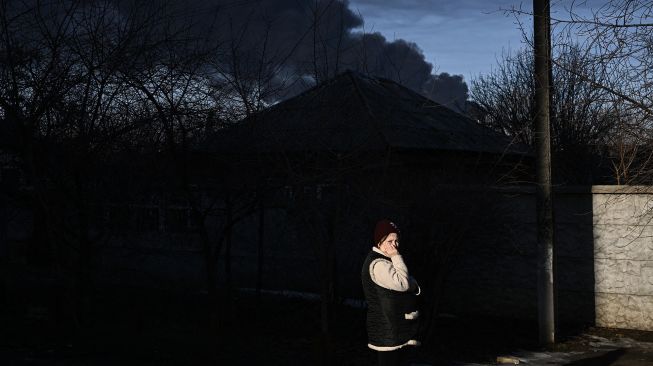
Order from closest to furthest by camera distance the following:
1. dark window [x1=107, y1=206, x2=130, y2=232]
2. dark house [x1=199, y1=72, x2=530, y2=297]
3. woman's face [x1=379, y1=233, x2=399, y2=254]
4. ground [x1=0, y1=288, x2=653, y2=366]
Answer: woman's face [x1=379, y1=233, x2=399, y2=254] → ground [x1=0, y1=288, x2=653, y2=366] → dark house [x1=199, y1=72, x2=530, y2=297] → dark window [x1=107, y1=206, x2=130, y2=232]

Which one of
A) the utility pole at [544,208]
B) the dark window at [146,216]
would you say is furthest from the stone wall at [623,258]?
the dark window at [146,216]

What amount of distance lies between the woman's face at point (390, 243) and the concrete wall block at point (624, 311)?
228 inches

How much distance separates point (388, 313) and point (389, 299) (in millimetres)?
115

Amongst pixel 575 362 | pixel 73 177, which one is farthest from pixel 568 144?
pixel 73 177

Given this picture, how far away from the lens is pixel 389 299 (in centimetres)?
634

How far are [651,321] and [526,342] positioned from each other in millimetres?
1882

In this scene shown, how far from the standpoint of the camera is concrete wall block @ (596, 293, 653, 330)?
10.8 m

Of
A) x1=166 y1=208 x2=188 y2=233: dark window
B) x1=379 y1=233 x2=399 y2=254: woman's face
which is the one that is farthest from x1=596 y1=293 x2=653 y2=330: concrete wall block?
x1=166 y1=208 x2=188 y2=233: dark window

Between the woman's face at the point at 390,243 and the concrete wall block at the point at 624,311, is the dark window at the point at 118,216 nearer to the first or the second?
the woman's face at the point at 390,243

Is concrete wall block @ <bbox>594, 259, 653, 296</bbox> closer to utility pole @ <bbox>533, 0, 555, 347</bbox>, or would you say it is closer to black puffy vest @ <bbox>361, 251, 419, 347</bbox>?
utility pole @ <bbox>533, 0, 555, 347</bbox>

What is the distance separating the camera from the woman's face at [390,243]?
646 cm

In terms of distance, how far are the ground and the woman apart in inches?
82.2

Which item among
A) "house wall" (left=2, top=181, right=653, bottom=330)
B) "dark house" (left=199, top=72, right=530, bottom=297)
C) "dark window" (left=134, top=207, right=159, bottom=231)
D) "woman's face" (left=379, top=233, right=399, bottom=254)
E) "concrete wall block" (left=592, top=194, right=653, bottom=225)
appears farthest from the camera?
"dark window" (left=134, top=207, right=159, bottom=231)

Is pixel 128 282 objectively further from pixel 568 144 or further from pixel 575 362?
pixel 568 144
